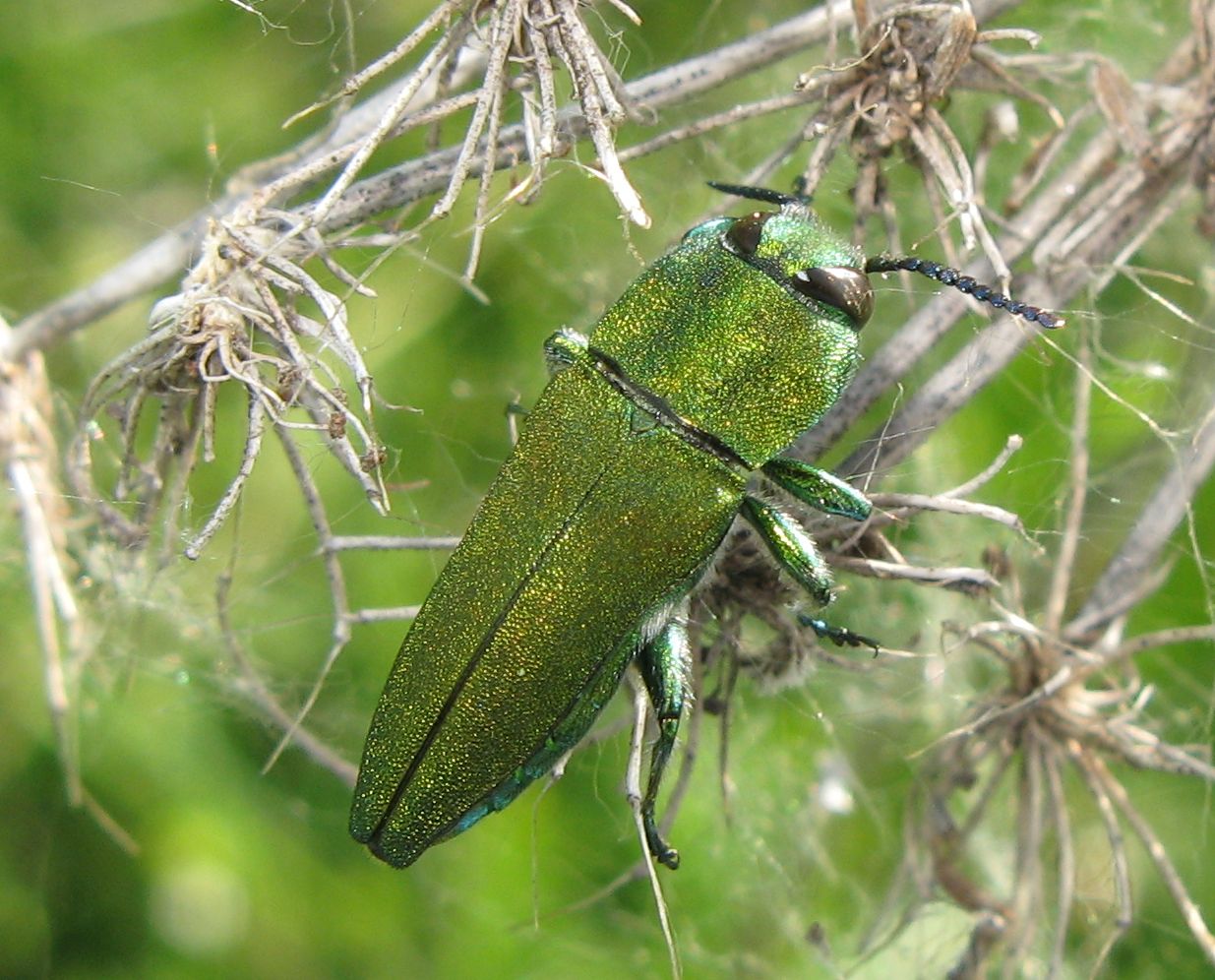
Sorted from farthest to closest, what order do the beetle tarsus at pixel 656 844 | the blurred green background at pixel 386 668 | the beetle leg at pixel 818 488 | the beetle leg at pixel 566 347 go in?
the blurred green background at pixel 386 668 < the beetle leg at pixel 566 347 < the beetle tarsus at pixel 656 844 < the beetle leg at pixel 818 488

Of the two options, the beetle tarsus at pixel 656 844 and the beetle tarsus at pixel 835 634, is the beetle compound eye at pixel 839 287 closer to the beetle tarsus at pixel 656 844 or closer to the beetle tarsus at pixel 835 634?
the beetle tarsus at pixel 835 634

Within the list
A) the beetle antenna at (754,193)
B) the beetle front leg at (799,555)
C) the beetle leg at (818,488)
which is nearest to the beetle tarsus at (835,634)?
the beetle front leg at (799,555)

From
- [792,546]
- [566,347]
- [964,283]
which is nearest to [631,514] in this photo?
[792,546]

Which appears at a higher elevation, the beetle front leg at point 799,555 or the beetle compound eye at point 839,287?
the beetle compound eye at point 839,287

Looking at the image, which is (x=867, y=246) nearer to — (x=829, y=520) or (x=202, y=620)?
(x=829, y=520)

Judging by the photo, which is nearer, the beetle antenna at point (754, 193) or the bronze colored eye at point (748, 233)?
the bronze colored eye at point (748, 233)

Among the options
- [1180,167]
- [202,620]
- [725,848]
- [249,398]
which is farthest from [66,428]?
[1180,167]

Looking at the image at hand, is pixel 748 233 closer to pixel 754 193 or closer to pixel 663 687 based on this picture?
pixel 754 193

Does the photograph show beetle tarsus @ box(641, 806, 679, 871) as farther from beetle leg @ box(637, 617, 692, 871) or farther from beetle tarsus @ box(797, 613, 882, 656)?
beetle tarsus @ box(797, 613, 882, 656)
